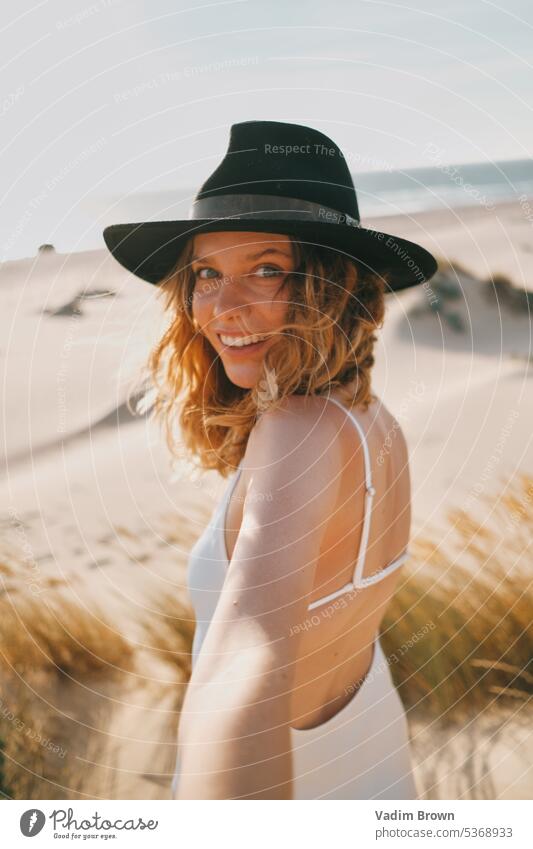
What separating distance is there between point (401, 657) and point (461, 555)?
12.6 inches

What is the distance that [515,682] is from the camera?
6.49 ft

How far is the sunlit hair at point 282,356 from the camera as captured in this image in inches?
46.2

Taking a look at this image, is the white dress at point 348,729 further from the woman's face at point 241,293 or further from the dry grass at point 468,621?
the dry grass at point 468,621

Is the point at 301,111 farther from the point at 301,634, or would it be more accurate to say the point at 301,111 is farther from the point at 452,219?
the point at 452,219

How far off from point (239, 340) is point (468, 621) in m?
1.16

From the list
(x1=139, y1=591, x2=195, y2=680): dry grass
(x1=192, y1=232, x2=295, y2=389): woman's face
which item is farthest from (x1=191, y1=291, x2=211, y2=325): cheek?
(x1=139, y1=591, x2=195, y2=680): dry grass

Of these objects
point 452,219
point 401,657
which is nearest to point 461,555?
point 401,657

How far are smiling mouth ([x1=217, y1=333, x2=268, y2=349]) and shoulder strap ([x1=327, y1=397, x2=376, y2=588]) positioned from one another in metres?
0.18

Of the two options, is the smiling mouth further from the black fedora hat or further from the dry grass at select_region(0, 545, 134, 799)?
the dry grass at select_region(0, 545, 134, 799)

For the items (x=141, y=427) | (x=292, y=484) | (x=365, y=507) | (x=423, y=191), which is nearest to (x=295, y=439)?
(x=292, y=484)

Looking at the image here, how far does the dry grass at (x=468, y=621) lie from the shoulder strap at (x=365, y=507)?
3.08ft

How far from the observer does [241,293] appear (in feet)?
3.93

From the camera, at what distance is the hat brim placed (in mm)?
1147

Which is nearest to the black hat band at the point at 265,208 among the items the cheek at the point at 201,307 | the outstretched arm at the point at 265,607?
the cheek at the point at 201,307
